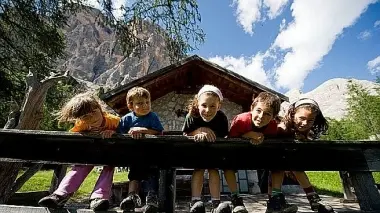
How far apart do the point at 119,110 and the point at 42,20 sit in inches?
147

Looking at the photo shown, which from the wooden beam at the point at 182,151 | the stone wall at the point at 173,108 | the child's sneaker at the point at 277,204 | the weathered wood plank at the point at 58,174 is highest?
the stone wall at the point at 173,108

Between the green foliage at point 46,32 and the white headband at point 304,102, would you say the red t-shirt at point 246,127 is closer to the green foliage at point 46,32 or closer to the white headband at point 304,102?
the white headband at point 304,102

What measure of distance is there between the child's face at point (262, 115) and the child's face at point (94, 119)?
4.56 ft

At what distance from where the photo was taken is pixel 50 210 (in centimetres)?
177

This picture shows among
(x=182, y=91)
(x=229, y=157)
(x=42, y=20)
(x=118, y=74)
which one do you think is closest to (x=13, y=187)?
(x=42, y=20)

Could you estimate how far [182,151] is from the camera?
77.3 inches

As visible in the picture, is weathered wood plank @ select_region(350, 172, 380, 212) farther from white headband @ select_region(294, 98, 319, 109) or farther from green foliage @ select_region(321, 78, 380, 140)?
green foliage @ select_region(321, 78, 380, 140)

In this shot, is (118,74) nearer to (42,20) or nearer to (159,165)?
(42,20)

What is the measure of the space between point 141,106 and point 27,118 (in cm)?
360

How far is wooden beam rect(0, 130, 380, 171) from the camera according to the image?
1929mm

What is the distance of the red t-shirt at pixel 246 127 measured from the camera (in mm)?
2740

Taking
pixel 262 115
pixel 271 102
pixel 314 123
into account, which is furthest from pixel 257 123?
pixel 314 123

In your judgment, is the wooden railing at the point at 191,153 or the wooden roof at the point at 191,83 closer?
the wooden railing at the point at 191,153

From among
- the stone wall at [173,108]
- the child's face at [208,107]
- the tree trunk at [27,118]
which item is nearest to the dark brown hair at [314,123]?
the child's face at [208,107]
